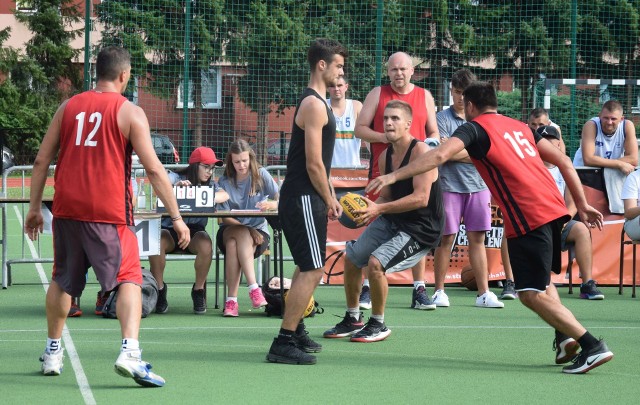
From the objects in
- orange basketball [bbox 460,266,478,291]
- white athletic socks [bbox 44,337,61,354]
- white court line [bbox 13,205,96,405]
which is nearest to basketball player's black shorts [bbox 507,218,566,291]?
white court line [bbox 13,205,96,405]

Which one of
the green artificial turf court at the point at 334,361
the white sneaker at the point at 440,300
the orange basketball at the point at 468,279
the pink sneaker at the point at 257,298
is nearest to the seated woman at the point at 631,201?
the green artificial turf court at the point at 334,361

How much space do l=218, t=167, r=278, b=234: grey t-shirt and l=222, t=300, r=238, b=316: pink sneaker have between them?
0.78 meters

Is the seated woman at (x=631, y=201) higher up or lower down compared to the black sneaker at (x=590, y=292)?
higher up

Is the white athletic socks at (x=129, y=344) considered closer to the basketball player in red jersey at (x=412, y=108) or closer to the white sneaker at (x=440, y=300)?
the basketball player in red jersey at (x=412, y=108)

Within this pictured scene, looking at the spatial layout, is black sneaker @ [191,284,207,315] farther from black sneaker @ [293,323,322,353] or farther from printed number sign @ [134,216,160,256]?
black sneaker @ [293,323,322,353]

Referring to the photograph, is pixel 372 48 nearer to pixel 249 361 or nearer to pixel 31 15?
pixel 249 361

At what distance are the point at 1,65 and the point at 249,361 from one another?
1363 inches

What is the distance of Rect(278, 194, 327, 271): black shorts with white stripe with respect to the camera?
7320 millimetres

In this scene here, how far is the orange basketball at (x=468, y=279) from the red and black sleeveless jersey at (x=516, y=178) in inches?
191

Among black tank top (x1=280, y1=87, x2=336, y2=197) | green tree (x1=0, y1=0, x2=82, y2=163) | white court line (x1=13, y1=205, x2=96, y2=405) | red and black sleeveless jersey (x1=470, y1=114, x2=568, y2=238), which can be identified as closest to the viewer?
white court line (x1=13, y1=205, x2=96, y2=405)

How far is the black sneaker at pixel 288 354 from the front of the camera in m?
7.22

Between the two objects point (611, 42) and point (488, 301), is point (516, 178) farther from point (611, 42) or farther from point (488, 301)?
point (611, 42)

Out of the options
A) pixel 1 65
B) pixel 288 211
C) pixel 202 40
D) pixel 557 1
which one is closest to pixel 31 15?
pixel 1 65

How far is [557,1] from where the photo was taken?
20.3 m
